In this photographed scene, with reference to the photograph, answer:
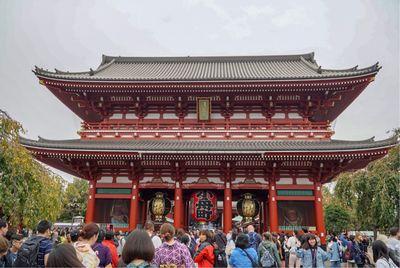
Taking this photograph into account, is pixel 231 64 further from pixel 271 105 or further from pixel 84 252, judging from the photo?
pixel 84 252

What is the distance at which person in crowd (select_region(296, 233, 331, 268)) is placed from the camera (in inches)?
284

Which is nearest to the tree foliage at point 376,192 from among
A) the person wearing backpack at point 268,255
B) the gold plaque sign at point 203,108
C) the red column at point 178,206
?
the gold plaque sign at point 203,108

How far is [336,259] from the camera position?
41.1ft

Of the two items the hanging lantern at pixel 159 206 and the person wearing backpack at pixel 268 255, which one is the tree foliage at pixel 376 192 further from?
the person wearing backpack at pixel 268 255

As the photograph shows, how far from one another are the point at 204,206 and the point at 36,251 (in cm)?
1299

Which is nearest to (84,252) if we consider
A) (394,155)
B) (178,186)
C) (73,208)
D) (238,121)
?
(178,186)

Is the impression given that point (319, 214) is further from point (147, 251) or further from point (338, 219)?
point (338, 219)

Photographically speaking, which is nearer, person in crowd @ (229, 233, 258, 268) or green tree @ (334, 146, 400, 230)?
person in crowd @ (229, 233, 258, 268)

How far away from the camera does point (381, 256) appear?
16.7ft

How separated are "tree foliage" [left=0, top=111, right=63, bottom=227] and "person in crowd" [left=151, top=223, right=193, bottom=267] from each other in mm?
6567

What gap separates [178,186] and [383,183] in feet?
34.2

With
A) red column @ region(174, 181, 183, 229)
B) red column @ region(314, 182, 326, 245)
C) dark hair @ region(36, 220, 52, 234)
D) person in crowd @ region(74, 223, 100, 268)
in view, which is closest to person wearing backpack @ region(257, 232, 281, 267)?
person in crowd @ region(74, 223, 100, 268)

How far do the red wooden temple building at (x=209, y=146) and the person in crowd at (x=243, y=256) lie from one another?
9.54 metres

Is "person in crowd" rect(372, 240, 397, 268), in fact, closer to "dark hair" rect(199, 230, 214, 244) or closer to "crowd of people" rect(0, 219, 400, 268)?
"crowd of people" rect(0, 219, 400, 268)
